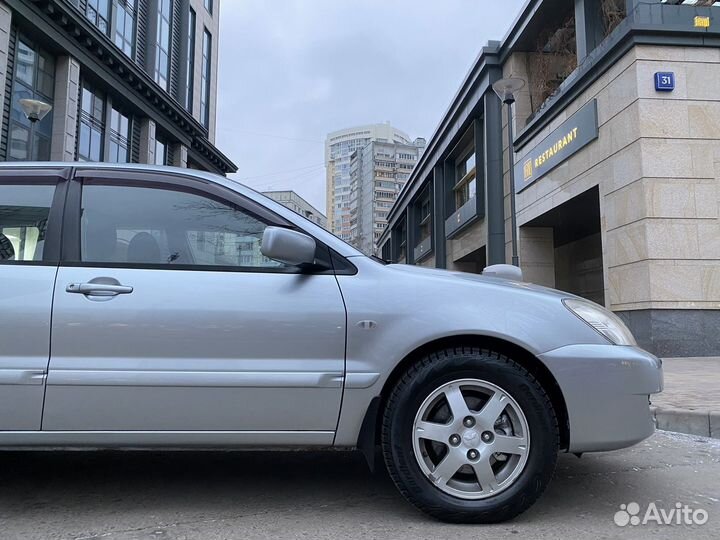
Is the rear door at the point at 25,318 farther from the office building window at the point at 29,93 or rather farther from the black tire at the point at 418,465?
the office building window at the point at 29,93

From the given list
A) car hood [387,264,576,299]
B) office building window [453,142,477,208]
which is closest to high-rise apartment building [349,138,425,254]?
office building window [453,142,477,208]

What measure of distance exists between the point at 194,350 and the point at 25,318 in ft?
2.52

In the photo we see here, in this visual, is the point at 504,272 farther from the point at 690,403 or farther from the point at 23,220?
the point at 23,220

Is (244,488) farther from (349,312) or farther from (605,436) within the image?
(605,436)

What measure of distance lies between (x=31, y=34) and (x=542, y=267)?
1691 centimetres

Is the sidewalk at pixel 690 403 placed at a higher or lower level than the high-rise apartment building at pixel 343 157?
lower

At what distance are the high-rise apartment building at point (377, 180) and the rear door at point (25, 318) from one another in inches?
2745

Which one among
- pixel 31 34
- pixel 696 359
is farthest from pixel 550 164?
pixel 31 34

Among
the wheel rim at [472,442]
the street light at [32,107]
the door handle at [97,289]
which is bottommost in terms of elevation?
the wheel rim at [472,442]

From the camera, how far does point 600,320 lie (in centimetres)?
276

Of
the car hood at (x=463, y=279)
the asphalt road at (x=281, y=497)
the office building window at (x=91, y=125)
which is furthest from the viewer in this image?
the office building window at (x=91, y=125)

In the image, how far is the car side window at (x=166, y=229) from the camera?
108 inches

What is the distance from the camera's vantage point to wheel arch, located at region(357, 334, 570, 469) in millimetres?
2635

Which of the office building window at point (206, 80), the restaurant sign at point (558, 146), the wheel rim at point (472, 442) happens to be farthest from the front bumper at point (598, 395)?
the office building window at point (206, 80)
